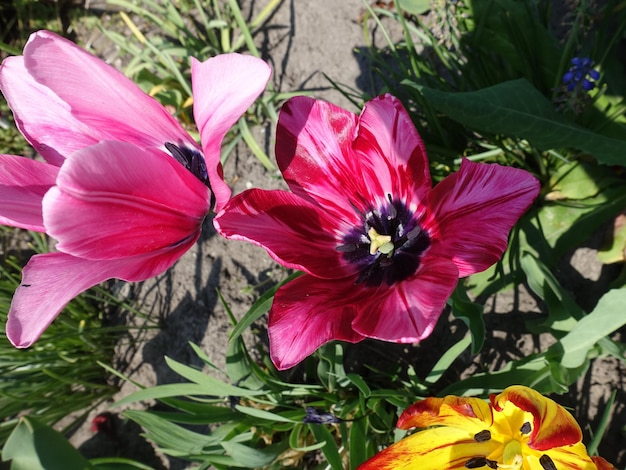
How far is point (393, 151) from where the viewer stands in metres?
0.78

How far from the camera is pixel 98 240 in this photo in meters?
0.65

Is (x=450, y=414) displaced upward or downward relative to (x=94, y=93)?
downward

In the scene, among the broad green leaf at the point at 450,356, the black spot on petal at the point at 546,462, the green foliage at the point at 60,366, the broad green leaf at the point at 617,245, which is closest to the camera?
the black spot on petal at the point at 546,462

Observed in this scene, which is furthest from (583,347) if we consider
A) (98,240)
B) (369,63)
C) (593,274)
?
(369,63)

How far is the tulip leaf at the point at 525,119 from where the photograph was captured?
953 millimetres

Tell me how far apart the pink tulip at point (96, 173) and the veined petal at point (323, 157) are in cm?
11

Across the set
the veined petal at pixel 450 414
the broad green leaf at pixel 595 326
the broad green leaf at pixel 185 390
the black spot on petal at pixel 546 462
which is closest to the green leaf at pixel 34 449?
the broad green leaf at pixel 185 390

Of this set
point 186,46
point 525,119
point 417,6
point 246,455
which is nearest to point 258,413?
point 246,455

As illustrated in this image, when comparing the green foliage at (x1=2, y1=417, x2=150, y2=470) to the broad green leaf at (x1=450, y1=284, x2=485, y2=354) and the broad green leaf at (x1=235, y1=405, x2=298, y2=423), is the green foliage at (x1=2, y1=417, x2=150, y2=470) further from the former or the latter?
the broad green leaf at (x1=450, y1=284, x2=485, y2=354)

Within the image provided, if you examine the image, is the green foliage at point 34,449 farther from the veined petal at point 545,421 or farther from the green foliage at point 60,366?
the veined petal at point 545,421

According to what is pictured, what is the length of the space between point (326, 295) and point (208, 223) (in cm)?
97

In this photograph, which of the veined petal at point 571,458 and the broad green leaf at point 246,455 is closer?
the veined petal at point 571,458

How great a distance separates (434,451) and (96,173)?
25.7 inches

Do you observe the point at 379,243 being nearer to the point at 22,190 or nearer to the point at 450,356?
the point at 450,356
